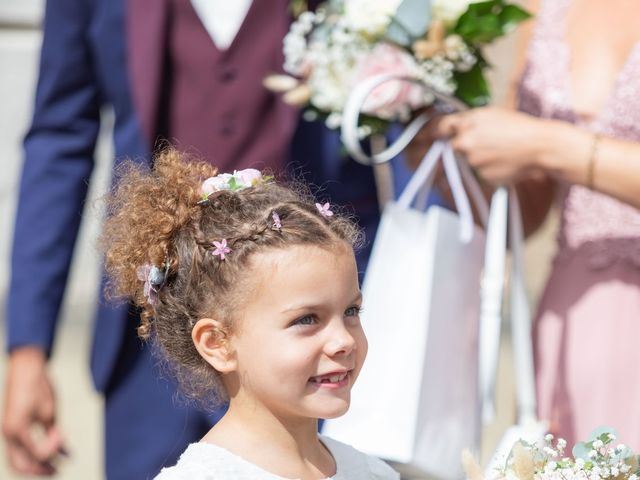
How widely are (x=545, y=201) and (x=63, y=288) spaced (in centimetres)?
119

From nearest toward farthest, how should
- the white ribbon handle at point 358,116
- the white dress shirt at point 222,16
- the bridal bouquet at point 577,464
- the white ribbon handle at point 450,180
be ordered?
the bridal bouquet at point 577,464 < the white ribbon handle at point 358,116 < the white ribbon handle at point 450,180 < the white dress shirt at point 222,16

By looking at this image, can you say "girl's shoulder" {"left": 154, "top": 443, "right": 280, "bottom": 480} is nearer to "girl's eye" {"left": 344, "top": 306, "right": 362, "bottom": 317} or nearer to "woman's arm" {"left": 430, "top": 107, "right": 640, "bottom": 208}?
"girl's eye" {"left": 344, "top": 306, "right": 362, "bottom": 317}

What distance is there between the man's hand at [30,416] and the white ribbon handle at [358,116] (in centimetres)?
90

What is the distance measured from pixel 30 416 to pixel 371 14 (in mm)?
1217

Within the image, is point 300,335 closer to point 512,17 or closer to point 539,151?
Result: point 539,151

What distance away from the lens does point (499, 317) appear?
3229 millimetres

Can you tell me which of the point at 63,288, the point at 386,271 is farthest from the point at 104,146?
the point at 386,271

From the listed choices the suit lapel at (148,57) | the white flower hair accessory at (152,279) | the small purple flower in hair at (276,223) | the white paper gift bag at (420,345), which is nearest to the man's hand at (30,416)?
the suit lapel at (148,57)

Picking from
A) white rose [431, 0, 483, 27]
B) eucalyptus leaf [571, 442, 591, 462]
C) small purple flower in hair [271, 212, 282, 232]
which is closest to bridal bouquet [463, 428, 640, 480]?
eucalyptus leaf [571, 442, 591, 462]

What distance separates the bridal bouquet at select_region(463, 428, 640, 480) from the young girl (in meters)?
0.33

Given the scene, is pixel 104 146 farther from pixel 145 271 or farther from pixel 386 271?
pixel 145 271

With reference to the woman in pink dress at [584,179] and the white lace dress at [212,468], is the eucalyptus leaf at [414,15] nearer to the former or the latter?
the woman in pink dress at [584,179]

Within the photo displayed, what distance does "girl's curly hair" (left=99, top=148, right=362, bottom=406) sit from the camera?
246 cm

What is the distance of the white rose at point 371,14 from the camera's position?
336 cm
